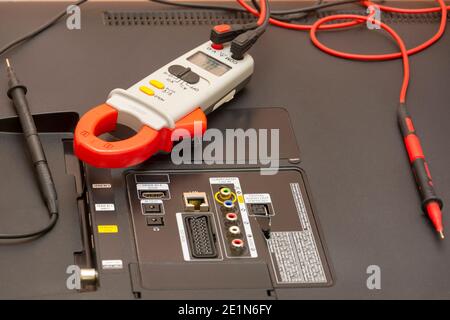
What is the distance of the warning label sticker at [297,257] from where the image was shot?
694 millimetres

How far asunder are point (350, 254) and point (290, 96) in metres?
0.25

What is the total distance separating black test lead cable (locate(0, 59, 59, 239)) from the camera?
704 millimetres

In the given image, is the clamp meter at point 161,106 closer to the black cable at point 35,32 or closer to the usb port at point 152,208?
the usb port at point 152,208

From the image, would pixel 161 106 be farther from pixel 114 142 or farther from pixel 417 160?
pixel 417 160

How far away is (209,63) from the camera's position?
0.85m

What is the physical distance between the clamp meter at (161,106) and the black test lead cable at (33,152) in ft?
0.14

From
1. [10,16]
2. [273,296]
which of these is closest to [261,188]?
[273,296]

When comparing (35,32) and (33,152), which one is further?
(35,32)

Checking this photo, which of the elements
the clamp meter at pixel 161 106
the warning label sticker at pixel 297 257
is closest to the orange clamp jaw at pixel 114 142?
the clamp meter at pixel 161 106

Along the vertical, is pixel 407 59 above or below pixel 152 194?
above

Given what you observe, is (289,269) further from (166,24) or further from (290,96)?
(166,24)

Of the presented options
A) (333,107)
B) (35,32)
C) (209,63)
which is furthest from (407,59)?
(35,32)

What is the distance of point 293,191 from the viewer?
770 mm

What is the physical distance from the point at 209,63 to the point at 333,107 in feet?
0.53
